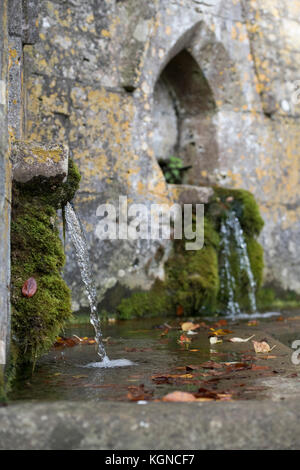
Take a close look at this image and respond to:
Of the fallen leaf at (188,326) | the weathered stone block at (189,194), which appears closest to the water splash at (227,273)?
the weathered stone block at (189,194)

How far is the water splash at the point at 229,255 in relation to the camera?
505cm

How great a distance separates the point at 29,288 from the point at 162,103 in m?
3.86

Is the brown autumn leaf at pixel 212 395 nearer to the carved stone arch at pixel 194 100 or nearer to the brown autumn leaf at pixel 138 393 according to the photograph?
the brown autumn leaf at pixel 138 393

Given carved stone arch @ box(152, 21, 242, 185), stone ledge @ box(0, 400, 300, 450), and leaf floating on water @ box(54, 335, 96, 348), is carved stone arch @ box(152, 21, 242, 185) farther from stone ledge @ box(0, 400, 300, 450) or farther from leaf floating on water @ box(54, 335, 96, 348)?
stone ledge @ box(0, 400, 300, 450)

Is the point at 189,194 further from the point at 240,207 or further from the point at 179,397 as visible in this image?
the point at 179,397

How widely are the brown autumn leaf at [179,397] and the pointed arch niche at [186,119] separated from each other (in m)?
3.98

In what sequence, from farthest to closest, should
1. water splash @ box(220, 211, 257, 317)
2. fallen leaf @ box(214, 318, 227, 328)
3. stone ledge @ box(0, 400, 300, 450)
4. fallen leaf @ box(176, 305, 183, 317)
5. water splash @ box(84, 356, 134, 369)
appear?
water splash @ box(220, 211, 257, 317) → fallen leaf @ box(176, 305, 183, 317) → fallen leaf @ box(214, 318, 227, 328) → water splash @ box(84, 356, 134, 369) → stone ledge @ box(0, 400, 300, 450)

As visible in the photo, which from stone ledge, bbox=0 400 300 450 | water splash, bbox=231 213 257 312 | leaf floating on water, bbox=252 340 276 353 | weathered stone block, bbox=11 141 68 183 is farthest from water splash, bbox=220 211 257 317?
stone ledge, bbox=0 400 300 450

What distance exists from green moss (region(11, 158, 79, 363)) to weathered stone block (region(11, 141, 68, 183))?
0.07 m

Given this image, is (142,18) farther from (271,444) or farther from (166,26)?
(271,444)

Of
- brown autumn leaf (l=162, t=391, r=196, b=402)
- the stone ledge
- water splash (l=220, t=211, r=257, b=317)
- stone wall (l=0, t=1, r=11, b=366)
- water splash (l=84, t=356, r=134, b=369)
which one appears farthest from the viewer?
water splash (l=220, t=211, r=257, b=317)

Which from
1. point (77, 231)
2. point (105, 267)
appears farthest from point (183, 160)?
point (77, 231)

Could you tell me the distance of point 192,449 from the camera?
1.49 m

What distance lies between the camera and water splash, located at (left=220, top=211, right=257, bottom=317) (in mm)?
5055
